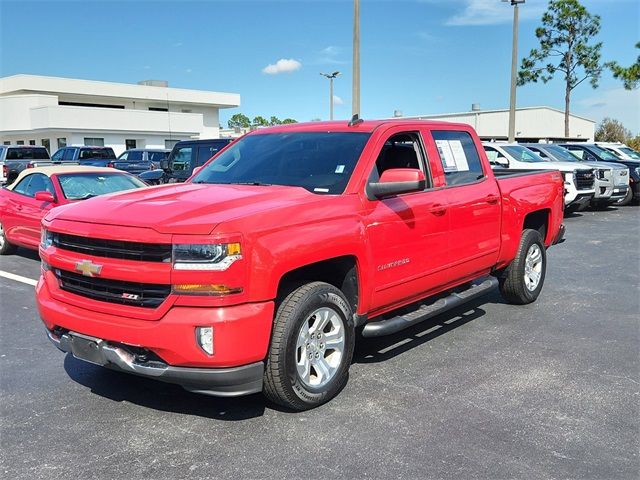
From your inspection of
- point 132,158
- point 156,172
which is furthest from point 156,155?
point 156,172

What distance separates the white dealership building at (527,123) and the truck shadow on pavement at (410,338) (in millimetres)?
50527

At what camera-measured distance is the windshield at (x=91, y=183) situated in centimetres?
915

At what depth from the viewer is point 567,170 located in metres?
15.0

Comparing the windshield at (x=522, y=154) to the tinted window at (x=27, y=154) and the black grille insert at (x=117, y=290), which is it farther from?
the tinted window at (x=27, y=154)

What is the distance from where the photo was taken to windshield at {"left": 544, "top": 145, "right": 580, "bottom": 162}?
1750 centimetres

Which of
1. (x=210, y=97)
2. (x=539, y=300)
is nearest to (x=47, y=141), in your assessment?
(x=210, y=97)

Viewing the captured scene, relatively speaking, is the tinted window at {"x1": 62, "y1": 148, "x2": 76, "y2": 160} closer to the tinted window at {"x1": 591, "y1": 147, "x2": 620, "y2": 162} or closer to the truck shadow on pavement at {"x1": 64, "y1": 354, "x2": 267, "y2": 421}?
the tinted window at {"x1": 591, "y1": 147, "x2": 620, "y2": 162}

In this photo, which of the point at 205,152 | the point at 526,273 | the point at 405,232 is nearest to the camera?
the point at 405,232

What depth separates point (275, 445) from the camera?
354 cm

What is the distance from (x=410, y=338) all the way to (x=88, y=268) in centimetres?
302

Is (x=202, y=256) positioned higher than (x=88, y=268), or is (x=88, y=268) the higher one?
(x=202, y=256)

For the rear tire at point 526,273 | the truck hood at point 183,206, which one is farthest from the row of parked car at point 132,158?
the truck hood at point 183,206

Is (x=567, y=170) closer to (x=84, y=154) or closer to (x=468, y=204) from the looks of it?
(x=468, y=204)

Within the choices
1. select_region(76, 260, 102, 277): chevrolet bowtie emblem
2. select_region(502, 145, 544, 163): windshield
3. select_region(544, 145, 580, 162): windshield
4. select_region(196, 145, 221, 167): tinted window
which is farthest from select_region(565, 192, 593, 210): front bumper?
select_region(76, 260, 102, 277): chevrolet bowtie emblem
